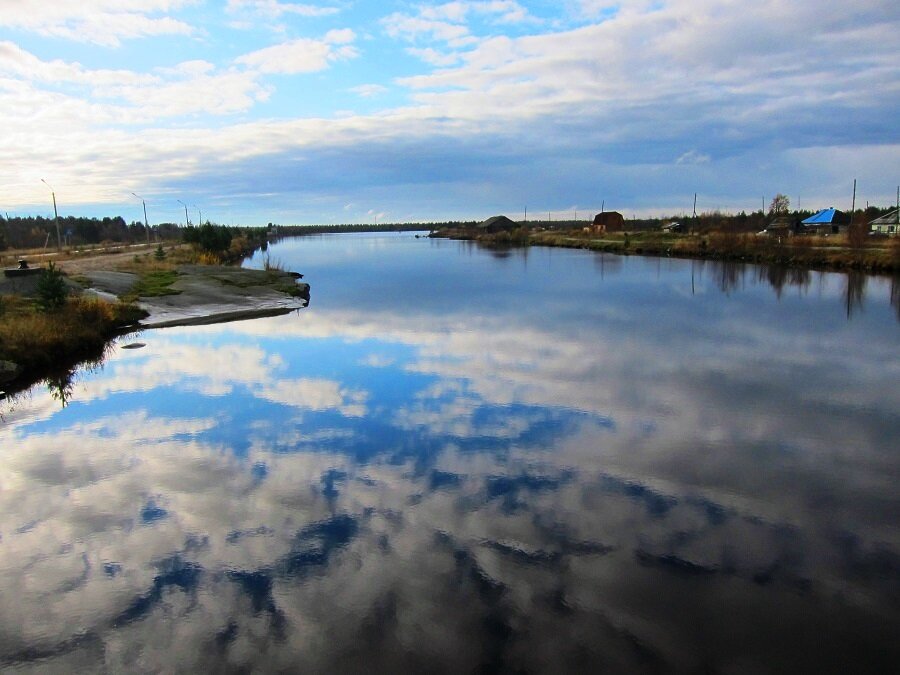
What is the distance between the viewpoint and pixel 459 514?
780 cm

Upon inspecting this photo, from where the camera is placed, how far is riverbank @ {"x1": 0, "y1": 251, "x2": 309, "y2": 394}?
54.3ft

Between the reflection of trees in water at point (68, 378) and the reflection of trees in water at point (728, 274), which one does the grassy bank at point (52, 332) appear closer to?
the reflection of trees in water at point (68, 378)

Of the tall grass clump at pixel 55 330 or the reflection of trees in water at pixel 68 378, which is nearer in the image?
the reflection of trees in water at pixel 68 378

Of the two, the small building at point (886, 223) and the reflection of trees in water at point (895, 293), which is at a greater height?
the small building at point (886, 223)

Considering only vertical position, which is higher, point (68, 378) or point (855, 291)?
point (855, 291)

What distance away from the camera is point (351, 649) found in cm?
539

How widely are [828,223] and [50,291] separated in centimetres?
8650

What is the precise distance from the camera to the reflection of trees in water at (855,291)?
25.4m

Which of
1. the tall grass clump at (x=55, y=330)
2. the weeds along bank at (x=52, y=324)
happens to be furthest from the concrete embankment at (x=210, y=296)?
the tall grass clump at (x=55, y=330)

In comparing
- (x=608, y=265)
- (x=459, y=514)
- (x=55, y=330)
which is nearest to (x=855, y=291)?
(x=608, y=265)

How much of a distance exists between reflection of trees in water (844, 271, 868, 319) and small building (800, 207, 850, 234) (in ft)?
148

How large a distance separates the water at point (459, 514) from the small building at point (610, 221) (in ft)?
351

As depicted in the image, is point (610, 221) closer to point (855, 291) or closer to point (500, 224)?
point (500, 224)

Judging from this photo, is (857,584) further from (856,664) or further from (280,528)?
(280,528)
